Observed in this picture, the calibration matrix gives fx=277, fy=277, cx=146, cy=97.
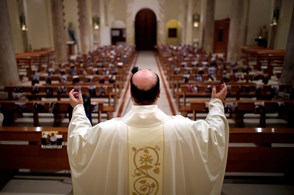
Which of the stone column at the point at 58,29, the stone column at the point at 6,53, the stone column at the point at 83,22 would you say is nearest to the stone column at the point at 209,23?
the stone column at the point at 83,22

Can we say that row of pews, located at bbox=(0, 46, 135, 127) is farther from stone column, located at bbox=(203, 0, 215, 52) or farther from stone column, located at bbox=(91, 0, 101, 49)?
stone column, located at bbox=(91, 0, 101, 49)

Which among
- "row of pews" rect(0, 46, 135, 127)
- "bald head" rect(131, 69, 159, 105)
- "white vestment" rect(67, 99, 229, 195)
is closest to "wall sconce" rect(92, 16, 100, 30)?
"row of pews" rect(0, 46, 135, 127)

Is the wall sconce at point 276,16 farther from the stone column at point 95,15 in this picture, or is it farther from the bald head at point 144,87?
the bald head at point 144,87

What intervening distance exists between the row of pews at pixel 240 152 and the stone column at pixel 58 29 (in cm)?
1242

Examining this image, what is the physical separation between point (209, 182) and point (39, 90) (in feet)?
20.6

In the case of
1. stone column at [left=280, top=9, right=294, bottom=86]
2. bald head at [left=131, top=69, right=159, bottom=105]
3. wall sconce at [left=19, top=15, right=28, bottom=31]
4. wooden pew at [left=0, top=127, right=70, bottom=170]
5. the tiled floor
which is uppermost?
wall sconce at [left=19, top=15, right=28, bottom=31]

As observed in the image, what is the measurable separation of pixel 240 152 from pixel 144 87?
2429mm

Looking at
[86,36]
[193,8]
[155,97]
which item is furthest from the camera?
[193,8]

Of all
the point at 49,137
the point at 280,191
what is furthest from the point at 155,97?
the point at 280,191

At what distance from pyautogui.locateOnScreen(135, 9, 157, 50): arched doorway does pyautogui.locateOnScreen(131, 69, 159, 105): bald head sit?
27926mm

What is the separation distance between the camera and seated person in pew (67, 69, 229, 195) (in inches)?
75.5

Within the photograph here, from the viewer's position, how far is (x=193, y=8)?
955 inches

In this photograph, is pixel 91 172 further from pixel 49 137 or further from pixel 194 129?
pixel 49 137

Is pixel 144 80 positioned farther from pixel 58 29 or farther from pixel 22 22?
pixel 22 22
